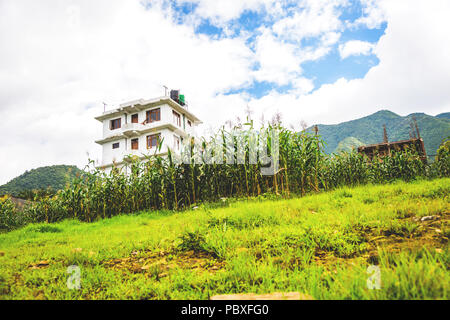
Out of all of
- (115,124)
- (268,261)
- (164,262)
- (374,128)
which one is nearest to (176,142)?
(115,124)

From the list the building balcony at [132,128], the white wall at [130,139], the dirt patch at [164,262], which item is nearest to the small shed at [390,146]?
the dirt patch at [164,262]

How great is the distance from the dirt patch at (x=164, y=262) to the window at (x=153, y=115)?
32.7m

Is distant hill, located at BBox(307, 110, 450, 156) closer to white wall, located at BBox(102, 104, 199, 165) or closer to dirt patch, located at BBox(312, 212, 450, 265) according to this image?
white wall, located at BBox(102, 104, 199, 165)

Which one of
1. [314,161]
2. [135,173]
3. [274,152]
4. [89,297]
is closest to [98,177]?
[135,173]

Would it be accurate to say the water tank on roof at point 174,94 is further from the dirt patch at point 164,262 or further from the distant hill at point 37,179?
the dirt patch at point 164,262

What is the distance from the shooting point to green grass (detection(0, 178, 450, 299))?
192 cm

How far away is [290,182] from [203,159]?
2951 mm

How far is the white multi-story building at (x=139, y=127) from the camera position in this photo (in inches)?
1334

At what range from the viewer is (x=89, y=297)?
226 centimetres

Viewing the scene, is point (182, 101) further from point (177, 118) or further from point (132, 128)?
point (132, 128)

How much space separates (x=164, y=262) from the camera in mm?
3088

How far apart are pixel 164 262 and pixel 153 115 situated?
112 feet

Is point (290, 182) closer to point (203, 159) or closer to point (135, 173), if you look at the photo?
point (203, 159)

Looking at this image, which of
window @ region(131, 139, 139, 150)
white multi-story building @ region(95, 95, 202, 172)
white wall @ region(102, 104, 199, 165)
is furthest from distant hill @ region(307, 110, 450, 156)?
window @ region(131, 139, 139, 150)
